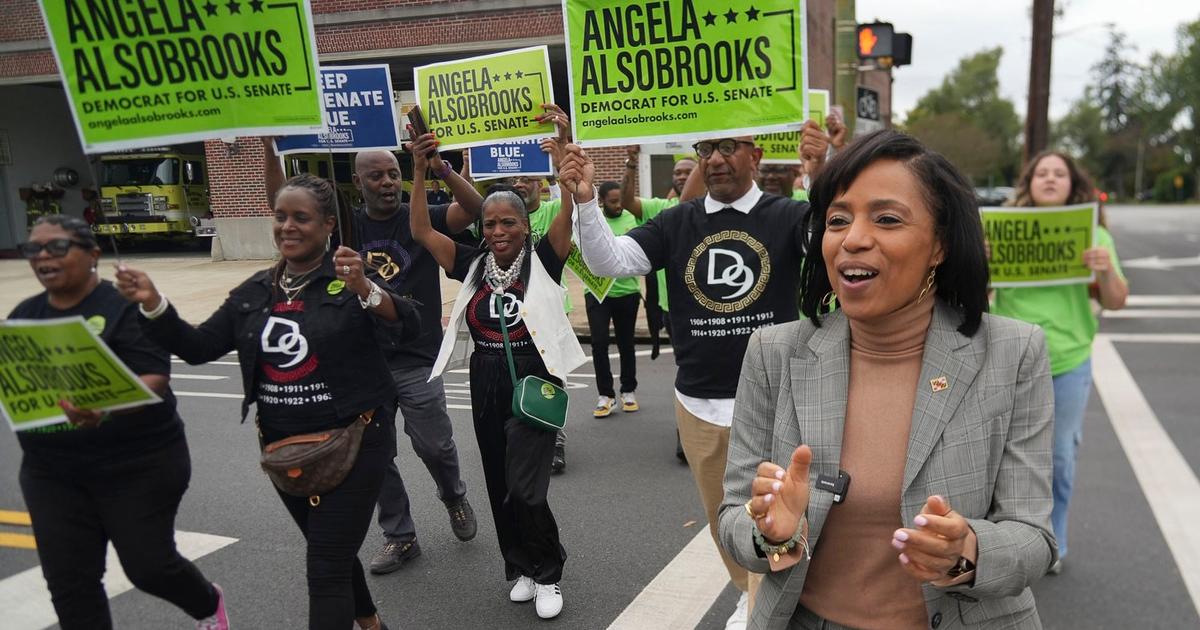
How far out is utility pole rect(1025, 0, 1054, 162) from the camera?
10727 millimetres

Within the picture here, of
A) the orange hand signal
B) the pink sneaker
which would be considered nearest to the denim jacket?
the pink sneaker

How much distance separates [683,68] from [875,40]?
7.88 m

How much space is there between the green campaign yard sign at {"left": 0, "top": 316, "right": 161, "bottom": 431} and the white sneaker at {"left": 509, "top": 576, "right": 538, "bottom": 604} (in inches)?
73.4

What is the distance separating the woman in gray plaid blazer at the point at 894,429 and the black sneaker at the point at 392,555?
8.97ft

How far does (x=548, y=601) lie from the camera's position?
3604 mm

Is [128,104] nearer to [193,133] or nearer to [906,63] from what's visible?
[193,133]

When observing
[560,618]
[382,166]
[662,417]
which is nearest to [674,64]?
[382,166]

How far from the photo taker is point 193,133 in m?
2.71

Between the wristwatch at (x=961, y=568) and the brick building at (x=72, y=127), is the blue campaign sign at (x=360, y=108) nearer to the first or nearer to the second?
the brick building at (x=72, y=127)

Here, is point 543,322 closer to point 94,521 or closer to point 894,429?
point 94,521

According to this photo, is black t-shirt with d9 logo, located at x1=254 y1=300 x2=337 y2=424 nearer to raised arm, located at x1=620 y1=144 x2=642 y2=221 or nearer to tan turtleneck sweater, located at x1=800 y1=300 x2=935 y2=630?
tan turtleneck sweater, located at x1=800 y1=300 x2=935 y2=630

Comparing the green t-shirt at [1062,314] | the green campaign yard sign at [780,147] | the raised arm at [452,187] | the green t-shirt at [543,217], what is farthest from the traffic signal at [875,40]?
the raised arm at [452,187]

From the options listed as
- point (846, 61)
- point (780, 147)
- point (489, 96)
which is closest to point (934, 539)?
point (489, 96)

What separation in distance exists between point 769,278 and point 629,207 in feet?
8.04
